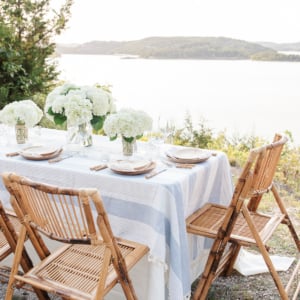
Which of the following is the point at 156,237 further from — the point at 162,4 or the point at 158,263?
the point at 162,4

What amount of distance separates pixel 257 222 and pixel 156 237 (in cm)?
68

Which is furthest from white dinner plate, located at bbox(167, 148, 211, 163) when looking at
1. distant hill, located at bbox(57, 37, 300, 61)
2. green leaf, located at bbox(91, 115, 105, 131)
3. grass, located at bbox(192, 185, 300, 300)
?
distant hill, located at bbox(57, 37, 300, 61)

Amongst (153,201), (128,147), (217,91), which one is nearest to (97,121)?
(128,147)

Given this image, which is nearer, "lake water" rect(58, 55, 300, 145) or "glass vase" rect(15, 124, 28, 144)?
"glass vase" rect(15, 124, 28, 144)

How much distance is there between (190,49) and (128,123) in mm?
2783

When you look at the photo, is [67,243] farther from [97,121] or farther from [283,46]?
[283,46]

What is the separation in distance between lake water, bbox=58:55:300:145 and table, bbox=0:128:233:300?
216cm

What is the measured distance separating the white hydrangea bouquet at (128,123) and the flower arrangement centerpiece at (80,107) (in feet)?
0.60

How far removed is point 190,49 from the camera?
4.67 metres

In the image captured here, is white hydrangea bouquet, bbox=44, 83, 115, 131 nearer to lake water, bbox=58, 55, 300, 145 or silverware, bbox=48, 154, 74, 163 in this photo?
silverware, bbox=48, 154, 74, 163

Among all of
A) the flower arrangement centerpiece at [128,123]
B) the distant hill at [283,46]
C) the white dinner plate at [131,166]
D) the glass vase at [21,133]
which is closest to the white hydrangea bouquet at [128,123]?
the flower arrangement centerpiece at [128,123]

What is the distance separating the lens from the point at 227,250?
266 cm

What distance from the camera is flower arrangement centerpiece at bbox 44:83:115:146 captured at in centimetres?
226

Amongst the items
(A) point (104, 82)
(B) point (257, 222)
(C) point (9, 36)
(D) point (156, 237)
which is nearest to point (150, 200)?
(D) point (156, 237)
